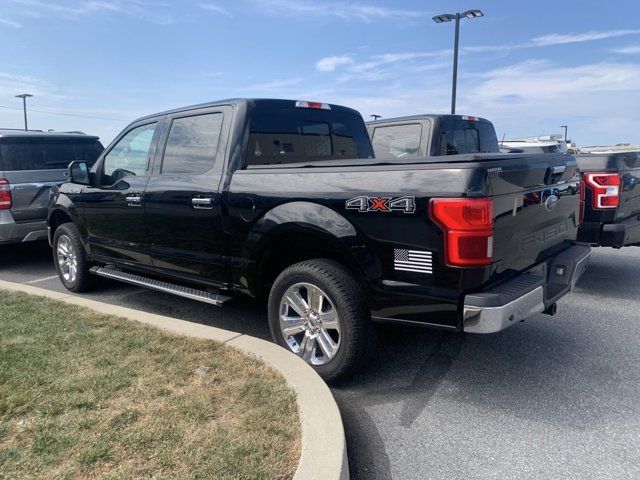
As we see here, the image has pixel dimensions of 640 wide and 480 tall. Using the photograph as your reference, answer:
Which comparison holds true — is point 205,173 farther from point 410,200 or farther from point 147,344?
point 410,200

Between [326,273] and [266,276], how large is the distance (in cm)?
78

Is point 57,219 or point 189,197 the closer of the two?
point 189,197

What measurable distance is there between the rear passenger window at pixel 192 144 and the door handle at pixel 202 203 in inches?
10.3

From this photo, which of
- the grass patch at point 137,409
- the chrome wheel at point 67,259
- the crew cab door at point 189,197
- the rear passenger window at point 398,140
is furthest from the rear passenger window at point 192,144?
the rear passenger window at point 398,140

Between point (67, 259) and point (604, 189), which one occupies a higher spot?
point (604, 189)

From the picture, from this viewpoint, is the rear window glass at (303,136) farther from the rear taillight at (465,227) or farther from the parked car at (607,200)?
the parked car at (607,200)

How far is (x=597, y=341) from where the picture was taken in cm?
430

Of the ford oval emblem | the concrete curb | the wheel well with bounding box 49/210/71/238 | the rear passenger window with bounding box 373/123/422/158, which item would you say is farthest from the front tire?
the wheel well with bounding box 49/210/71/238

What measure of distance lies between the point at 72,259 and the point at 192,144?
8.15 feet

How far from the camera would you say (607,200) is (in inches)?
215

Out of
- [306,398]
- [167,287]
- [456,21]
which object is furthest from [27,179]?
[456,21]

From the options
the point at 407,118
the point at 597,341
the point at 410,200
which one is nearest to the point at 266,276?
the point at 410,200

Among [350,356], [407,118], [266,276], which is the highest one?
[407,118]

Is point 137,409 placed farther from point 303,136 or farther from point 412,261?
point 303,136
